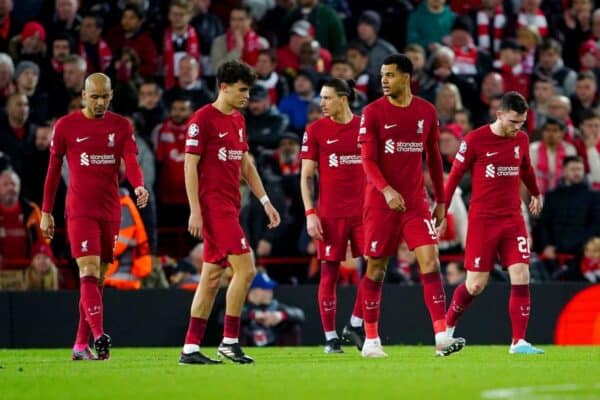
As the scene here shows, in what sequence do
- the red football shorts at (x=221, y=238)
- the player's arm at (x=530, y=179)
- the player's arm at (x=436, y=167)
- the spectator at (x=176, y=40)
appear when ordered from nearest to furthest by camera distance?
1. the red football shorts at (x=221, y=238)
2. the player's arm at (x=436, y=167)
3. the player's arm at (x=530, y=179)
4. the spectator at (x=176, y=40)

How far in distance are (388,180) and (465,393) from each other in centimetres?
375

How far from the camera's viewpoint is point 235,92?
44.5 feet

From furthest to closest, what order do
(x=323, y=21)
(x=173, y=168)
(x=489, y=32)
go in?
(x=489, y=32) < (x=323, y=21) < (x=173, y=168)

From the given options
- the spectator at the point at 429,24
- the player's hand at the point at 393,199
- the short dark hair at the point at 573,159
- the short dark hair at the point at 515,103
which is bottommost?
the player's hand at the point at 393,199

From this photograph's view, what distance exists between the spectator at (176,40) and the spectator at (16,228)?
406cm

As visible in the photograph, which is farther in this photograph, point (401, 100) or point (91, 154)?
point (91, 154)

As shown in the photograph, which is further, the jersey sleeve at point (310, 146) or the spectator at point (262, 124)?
the spectator at point (262, 124)

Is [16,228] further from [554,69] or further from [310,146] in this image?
[554,69]

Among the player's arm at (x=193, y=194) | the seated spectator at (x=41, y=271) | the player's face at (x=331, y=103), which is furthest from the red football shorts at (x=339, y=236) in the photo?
the seated spectator at (x=41, y=271)

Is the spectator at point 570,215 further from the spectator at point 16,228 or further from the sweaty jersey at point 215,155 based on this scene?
the sweaty jersey at point 215,155

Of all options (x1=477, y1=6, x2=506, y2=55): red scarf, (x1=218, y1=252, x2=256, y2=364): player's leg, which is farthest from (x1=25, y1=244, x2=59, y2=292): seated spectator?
(x1=477, y1=6, x2=506, y2=55): red scarf

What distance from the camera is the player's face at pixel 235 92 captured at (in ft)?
44.4

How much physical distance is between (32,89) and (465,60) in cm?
692

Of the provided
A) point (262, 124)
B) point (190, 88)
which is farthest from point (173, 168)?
point (190, 88)
